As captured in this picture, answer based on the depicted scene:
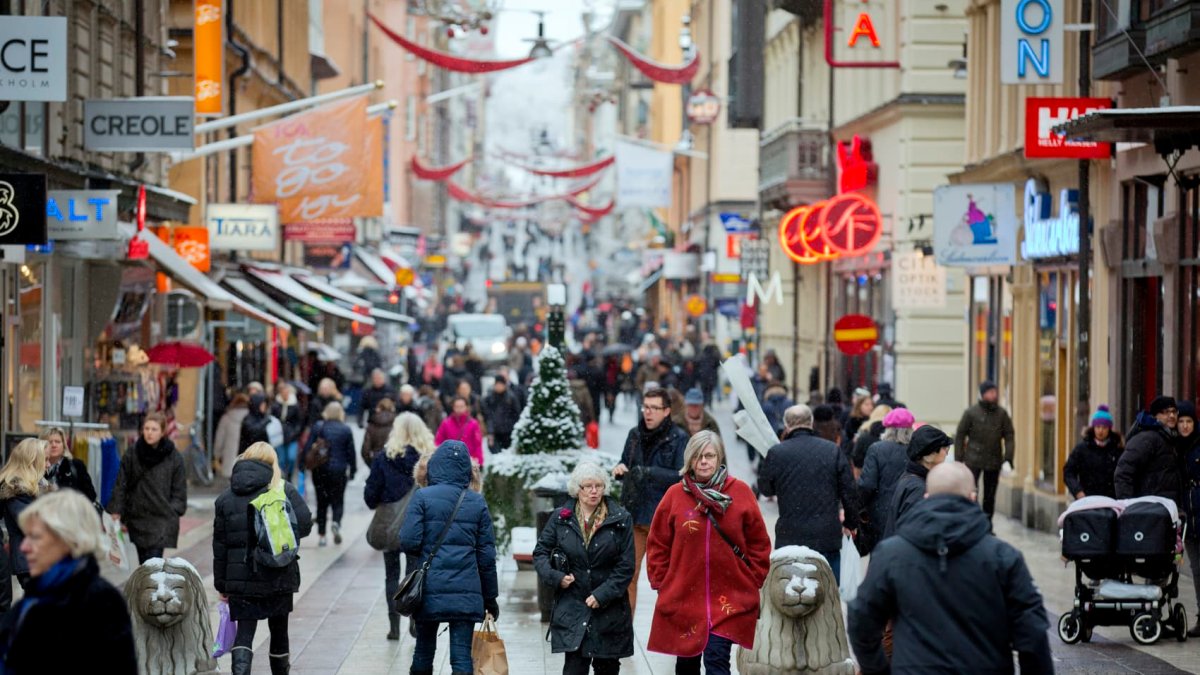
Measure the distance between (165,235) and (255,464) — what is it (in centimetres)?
1708

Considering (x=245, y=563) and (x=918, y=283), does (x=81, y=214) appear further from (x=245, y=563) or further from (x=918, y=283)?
(x=918, y=283)

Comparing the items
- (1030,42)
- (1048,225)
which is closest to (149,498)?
(1030,42)

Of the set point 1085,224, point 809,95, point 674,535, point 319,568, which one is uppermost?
point 809,95

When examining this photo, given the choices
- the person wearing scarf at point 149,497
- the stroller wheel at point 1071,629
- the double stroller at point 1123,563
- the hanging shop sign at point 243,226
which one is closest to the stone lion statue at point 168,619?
the person wearing scarf at point 149,497

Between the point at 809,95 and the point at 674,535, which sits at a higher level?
the point at 809,95

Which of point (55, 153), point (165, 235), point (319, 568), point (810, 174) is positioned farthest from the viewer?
point (810, 174)

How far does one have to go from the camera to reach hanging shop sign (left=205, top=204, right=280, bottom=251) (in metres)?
31.5

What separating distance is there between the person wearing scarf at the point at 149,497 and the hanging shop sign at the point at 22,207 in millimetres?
2116

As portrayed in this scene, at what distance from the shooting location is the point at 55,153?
21.4 m

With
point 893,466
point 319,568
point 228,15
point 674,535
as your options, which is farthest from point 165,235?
point 674,535

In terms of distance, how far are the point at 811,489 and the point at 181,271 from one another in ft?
46.2

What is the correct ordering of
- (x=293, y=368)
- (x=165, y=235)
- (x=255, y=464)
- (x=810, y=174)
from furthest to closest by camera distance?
1. (x=293, y=368)
2. (x=810, y=174)
3. (x=165, y=235)
4. (x=255, y=464)

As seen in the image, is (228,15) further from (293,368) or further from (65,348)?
(65,348)

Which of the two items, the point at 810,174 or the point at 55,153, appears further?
the point at 810,174
